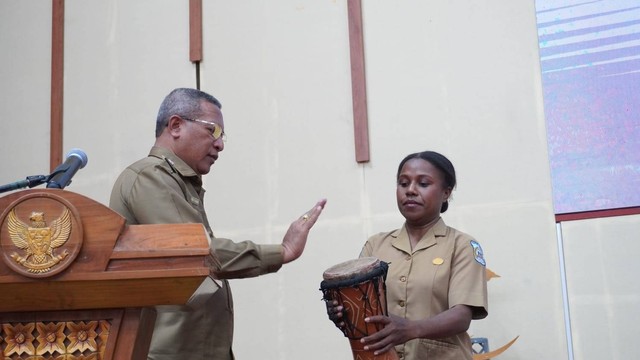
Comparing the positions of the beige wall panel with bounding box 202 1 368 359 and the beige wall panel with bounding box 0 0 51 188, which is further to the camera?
the beige wall panel with bounding box 0 0 51 188

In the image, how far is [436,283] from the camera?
102 inches

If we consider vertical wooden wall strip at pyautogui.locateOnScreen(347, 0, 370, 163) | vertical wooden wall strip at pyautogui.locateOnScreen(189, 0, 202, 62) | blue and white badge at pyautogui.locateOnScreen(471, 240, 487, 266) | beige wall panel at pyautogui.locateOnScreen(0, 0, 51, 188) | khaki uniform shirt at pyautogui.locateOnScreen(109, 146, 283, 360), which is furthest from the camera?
beige wall panel at pyautogui.locateOnScreen(0, 0, 51, 188)

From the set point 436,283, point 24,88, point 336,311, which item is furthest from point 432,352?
point 24,88

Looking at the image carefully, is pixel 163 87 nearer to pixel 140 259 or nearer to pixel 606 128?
pixel 606 128

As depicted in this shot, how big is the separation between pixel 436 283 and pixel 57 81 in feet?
12.8

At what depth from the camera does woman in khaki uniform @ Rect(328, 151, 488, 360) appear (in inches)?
96.0

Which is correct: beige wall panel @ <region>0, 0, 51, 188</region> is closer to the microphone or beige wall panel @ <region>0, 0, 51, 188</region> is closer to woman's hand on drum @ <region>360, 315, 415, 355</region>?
the microphone

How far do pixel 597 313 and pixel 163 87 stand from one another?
3097 mm

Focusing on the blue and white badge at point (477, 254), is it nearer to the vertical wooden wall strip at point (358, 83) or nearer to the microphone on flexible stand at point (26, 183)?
the microphone on flexible stand at point (26, 183)

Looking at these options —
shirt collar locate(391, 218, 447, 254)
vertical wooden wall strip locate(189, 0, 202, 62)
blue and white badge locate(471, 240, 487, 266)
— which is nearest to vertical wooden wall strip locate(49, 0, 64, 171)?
vertical wooden wall strip locate(189, 0, 202, 62)

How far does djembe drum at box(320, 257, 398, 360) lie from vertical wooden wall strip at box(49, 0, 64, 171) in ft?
11.7

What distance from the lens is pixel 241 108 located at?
512 centimetres

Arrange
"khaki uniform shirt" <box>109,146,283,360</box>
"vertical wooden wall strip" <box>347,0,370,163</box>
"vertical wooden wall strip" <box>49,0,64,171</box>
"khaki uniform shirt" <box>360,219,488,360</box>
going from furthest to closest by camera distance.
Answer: "vertical wooden wall strip" <box>49,0,64,171</box> < "vertical wooden wall strip" <box>347,0,370,163</box> < "khaki uniform shirt" <box>360,219,488,360</box> < "khaki uniform shirt" <box>109,146,283,360</box>

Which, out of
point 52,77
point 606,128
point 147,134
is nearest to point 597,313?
point 606,128
